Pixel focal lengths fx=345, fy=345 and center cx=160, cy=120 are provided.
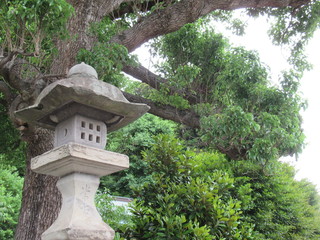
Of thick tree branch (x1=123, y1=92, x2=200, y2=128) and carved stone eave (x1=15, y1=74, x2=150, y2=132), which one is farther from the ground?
thick tree branch (x1=123, y1=92, x2=200, y2=128)

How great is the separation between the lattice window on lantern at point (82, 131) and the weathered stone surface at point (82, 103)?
0.05m

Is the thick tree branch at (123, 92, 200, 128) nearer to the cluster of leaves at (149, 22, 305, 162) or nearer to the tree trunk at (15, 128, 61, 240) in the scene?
the cluster of leaves at (149, 22, 305, 162)

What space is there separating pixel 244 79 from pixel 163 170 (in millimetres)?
1737

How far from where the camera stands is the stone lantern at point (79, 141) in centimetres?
231

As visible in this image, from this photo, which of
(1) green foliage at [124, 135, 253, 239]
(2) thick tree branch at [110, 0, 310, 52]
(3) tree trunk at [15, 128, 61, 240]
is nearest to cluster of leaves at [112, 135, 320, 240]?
(1) green foliage at [124, 135, 253, 239]

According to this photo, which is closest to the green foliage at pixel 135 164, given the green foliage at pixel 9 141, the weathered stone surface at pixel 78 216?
the green foliage at pixel 9 141

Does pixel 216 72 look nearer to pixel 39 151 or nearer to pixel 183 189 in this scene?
pixel 183 189

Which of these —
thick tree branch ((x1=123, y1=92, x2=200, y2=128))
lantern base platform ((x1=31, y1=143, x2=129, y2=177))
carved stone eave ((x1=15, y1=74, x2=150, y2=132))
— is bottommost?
lantern base platform ((x1=31, y1=143, x2=129, y2=177))

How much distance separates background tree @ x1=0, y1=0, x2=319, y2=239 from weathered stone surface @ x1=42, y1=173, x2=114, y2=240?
1.14 meters

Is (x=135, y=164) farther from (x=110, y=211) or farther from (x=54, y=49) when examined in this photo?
(x=54, y=49)

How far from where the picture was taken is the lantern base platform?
231 centimetres

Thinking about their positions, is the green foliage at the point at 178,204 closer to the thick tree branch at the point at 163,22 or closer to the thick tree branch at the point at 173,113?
the thick tree branch at the point at 173,113

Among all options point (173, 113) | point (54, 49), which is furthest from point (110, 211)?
point (54, 49)

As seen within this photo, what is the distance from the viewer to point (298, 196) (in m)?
6.92
